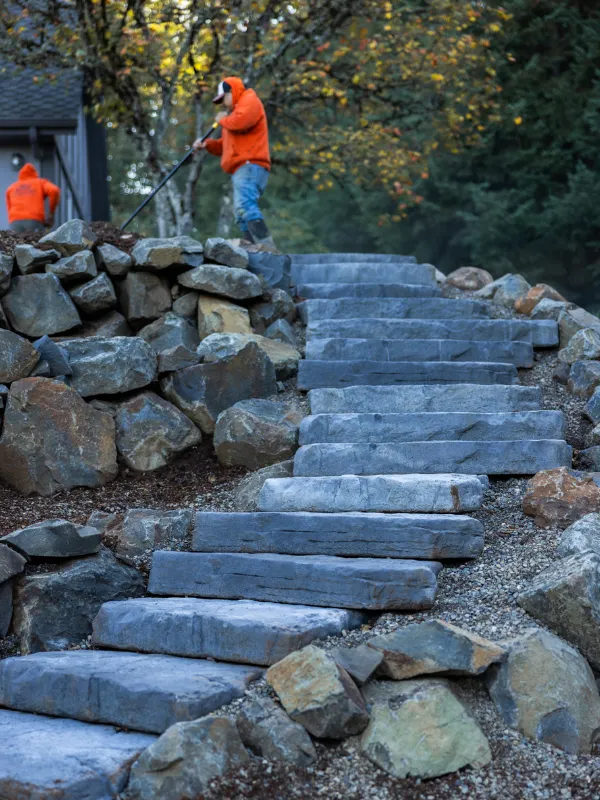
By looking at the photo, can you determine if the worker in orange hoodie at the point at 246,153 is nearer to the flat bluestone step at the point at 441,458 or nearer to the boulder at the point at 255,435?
the boulder at the point at 255,435

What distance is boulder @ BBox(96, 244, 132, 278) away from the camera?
6.48 meters

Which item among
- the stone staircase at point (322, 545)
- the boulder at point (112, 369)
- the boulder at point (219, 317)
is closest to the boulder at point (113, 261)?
the boulder at point (219, 317)

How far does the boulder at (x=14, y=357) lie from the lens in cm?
549

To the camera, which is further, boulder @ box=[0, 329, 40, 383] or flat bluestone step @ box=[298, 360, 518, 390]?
flat bluestone step @ box=[298, 360, 518, 390]

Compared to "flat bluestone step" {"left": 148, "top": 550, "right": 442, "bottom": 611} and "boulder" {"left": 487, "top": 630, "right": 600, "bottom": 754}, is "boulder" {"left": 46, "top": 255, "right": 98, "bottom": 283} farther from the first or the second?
"boulder" {"left": 487, "top": 630, "right": 600, "bottom": 754}

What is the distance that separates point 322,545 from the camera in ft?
13.5

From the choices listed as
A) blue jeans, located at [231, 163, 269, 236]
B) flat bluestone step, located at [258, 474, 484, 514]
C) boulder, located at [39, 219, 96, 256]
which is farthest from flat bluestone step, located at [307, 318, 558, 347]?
flat bluestone step, located at [258, 474, 484, 514]

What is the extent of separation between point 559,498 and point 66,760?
2.43m

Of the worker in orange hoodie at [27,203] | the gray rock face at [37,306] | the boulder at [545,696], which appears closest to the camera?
the boulder at [545,696]

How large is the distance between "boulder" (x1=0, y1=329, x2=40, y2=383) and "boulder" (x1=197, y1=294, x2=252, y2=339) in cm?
133

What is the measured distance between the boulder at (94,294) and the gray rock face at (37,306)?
13 cm

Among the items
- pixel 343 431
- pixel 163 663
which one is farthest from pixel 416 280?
pixel 163 663

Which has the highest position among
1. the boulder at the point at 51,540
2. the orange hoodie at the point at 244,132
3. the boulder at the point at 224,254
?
the orange hoodie at the point at 244,132

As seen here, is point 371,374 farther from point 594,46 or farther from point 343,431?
point 594,46
